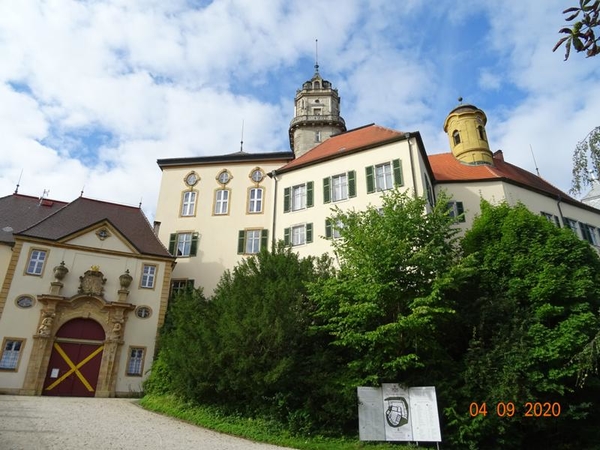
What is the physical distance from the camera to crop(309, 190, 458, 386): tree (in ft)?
44.9

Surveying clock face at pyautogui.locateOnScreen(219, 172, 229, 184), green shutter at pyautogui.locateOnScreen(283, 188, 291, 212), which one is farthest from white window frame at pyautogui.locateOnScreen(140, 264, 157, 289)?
green shutter at pyautogui.locateOnScreen(283, 188, 291, 212)

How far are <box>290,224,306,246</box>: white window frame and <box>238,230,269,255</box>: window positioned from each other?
2.09m

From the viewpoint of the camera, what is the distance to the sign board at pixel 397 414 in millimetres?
12230

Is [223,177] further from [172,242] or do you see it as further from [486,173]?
[486,173]

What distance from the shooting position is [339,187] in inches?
1010

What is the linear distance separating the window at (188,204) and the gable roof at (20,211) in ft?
25.5

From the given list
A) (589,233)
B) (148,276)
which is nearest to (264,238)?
(148,276)

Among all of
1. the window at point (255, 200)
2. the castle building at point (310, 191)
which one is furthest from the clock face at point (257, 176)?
the window at point (255, 200)

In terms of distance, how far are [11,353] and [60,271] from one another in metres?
4.35

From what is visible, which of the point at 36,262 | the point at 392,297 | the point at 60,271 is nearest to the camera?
the point at 392,297

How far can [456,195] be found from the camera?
27.3m

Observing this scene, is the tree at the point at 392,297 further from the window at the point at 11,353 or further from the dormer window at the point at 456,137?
the dormer window at the point at 456,137

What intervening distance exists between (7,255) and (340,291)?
18861 mm

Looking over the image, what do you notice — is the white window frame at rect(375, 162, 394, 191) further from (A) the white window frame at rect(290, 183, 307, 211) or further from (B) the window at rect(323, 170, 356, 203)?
(A) the white window frame at rect(290, 183, 307, 211)
